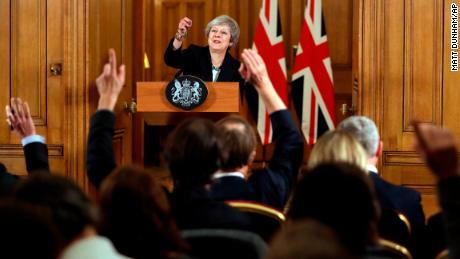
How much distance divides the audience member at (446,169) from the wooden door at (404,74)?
127 inches

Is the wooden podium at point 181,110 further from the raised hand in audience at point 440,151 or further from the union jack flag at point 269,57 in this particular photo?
the raised hand in audience at point 440,151

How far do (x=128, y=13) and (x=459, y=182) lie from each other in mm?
4273

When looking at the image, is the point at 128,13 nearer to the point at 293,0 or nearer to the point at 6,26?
the point at 6,26

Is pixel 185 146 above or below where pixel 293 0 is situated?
below

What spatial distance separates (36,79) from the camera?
16.3ft

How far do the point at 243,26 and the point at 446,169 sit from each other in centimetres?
508

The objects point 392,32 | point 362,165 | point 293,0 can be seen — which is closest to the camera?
point 362,165

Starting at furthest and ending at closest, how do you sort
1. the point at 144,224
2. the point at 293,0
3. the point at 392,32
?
the point at 293,0 → the point at 392,32 → the point at 144,224

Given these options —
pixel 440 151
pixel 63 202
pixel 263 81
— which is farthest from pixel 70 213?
pixel 263 81

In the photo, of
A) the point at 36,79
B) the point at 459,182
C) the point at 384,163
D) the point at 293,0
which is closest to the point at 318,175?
the point at 459,182

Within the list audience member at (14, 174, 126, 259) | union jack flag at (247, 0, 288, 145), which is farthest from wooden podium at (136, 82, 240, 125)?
audience member at (14, 174, 126, 259)

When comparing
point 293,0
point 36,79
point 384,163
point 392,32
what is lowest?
point 384,163

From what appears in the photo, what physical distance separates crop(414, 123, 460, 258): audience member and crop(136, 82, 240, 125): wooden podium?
294 cm

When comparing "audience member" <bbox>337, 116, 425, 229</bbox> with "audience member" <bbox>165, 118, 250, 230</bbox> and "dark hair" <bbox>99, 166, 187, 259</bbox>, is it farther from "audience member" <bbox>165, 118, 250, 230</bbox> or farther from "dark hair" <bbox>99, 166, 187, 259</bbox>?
"dark hair" <bbox>99, 166, 187, 259</bbox>
